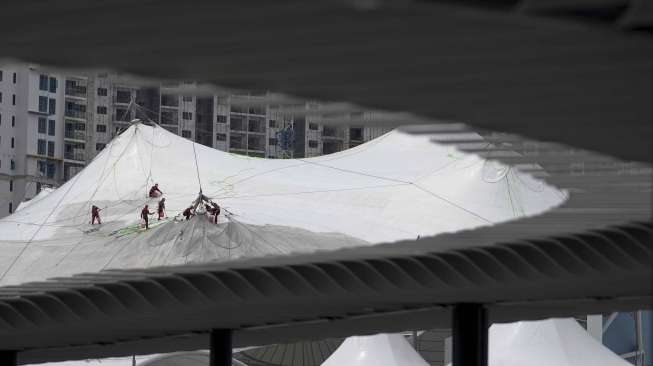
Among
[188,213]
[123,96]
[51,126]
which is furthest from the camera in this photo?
[123,96]

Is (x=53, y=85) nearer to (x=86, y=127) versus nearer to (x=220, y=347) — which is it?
(x=86, y=127)

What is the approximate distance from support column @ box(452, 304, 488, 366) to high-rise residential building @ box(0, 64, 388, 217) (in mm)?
84913

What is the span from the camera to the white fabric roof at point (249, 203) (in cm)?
4600

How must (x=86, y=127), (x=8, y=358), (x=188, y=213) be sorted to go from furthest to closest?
(x=86, y=127) → (x=188, y=213) → (x=8, y=358)

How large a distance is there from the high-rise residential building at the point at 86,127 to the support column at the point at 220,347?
81356 millimetres

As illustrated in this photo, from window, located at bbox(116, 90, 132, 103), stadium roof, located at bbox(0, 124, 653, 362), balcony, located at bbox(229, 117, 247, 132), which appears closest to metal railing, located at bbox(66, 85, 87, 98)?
window, located at bbox(116, 90, 132, 103)

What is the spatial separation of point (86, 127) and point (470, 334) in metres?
105

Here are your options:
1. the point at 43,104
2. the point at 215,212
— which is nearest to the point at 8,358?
the point at 215,212

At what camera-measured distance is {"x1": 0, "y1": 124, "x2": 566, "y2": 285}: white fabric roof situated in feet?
151

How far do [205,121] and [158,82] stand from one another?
395 feet

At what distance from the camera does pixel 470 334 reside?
673 inches

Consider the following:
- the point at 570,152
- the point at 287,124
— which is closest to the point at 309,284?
the point at 570,152

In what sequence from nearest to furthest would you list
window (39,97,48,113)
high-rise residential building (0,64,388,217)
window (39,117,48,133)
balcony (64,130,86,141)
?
1. high-rise residential building (0,64,388,217)
2. window (39,97,48,113)
3. window (39,117,48,133)
4. balcony (64,130,86,141)

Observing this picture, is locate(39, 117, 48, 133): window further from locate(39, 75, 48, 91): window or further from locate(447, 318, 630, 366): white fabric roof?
locate(447, 318, 630, 366): white fabric roof
